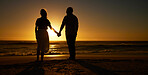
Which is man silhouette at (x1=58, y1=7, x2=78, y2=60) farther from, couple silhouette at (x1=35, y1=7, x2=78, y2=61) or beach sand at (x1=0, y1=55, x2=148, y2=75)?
beach sand at (x1=0, y1=55, x2=148, y2=75)

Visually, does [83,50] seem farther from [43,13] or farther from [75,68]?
[75,68]

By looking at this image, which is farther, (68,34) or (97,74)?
(68,34)

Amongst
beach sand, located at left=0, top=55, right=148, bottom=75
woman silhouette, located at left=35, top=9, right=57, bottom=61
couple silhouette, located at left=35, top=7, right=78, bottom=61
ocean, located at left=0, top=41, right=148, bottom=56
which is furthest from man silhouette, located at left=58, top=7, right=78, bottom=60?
ocean, located at left=0, top=41, right=148, bottom=56

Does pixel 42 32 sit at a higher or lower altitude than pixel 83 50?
higher

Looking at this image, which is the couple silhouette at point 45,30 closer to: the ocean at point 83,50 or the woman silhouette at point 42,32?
the woman silhouette at point 42,32

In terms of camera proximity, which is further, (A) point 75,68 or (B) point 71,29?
(B) point 71,29

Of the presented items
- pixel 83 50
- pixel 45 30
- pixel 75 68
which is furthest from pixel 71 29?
pixel 83 50

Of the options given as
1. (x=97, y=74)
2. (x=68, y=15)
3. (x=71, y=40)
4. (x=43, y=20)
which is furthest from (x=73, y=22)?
(x=97, y=74)

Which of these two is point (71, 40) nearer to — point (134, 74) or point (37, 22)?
point (37, 22)

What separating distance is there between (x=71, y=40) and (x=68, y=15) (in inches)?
41.1

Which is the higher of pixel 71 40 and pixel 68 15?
pixel 68 15

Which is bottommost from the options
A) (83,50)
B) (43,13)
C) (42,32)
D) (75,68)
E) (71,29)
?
(83,50)

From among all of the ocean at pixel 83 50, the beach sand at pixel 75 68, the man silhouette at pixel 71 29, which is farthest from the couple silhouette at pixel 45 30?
the ocean at pixel 83 50

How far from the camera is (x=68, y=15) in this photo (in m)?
6.33
